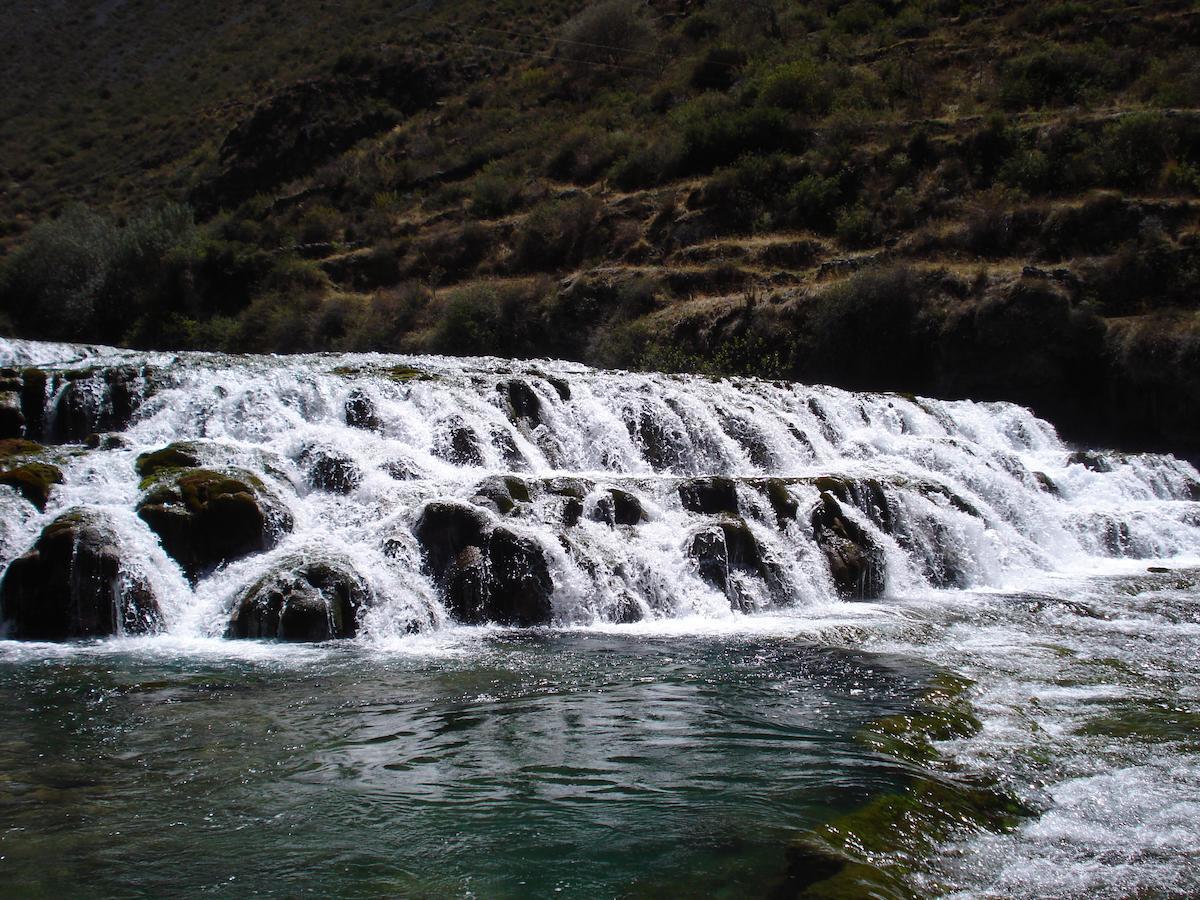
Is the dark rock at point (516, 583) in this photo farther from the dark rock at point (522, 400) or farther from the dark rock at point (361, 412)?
the dark rock at point (522, 400)

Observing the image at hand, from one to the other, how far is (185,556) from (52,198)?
166ft

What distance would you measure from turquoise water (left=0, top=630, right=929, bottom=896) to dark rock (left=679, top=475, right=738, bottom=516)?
4.36 m

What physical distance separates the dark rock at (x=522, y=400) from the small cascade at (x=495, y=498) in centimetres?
4

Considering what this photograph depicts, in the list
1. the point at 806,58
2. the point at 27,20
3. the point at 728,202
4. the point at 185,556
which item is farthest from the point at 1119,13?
the point at 27,20

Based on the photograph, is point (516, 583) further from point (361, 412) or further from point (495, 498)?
point (361, 412)

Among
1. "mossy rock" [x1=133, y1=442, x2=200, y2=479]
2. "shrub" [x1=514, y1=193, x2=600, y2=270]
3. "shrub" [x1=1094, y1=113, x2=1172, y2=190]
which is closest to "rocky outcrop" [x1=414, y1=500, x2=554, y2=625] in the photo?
"mossy rock" [x1=133, y1=442, x2=200, y2=479]

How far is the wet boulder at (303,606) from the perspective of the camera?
10.7m

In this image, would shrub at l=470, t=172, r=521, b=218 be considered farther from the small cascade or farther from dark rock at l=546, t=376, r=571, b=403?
dark rock at l=546, t=376, r=571, b=403

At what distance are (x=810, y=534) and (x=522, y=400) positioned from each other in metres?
5.87

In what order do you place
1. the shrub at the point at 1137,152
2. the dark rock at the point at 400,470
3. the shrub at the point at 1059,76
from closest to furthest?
the dark rock at the point at 400,470
the shrub at the point at 1137,152
the shrub at the point at 1059,76

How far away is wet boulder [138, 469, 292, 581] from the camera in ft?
37.9

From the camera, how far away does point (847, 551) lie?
46.0 ft

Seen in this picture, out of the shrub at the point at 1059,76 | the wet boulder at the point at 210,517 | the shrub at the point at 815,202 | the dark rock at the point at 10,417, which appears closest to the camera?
the wet boulder at the point at 210,517

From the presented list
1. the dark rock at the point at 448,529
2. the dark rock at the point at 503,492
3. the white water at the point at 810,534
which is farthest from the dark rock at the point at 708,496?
the dark rock at the point at 448,529
